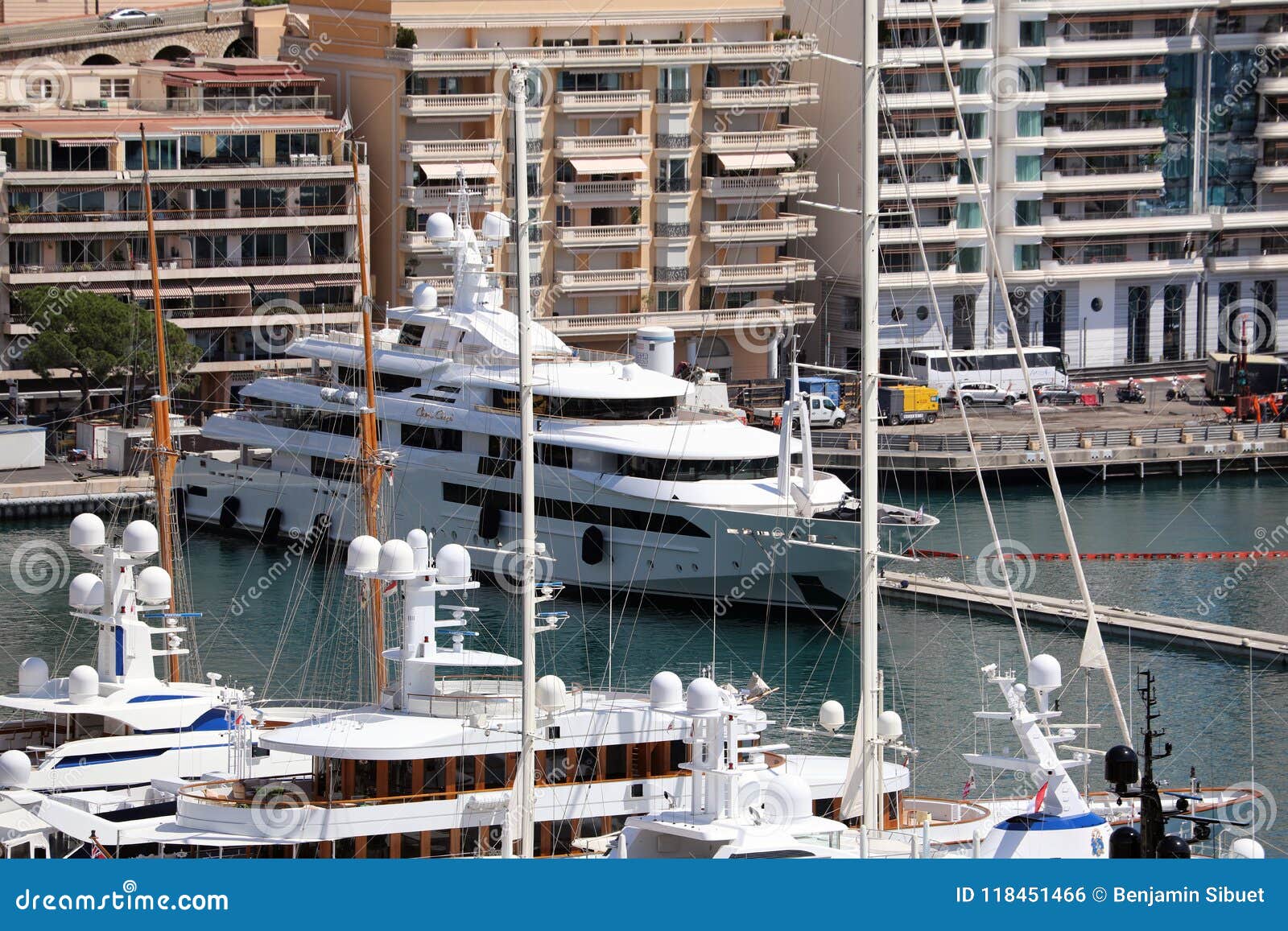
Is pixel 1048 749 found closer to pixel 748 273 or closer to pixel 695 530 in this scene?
pixel 695 530

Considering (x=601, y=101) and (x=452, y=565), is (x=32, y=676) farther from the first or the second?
(x=601, y=101)

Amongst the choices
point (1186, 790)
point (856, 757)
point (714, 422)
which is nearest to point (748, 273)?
point (714, 422)

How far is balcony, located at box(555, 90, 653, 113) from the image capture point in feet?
218

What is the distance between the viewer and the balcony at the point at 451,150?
65.1 m

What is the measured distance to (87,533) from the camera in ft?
113

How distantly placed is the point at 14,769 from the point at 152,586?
4085mm

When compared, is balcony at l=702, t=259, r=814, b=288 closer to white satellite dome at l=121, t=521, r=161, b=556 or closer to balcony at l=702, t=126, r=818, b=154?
balcony at l=702, t=126, r=818, b=154

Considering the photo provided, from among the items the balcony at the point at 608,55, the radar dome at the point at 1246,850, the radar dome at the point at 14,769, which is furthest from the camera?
the balcony at the point at 608,55

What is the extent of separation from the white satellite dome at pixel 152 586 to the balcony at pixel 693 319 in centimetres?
3192

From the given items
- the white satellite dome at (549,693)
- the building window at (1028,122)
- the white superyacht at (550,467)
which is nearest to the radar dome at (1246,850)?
the white satellite dome at (549,693)

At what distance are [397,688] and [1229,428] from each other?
127 ft

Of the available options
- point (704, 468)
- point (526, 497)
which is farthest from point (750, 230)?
point (526, 497)

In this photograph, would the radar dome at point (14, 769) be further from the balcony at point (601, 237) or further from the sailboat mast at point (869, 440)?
the balcony at point (601, 237)

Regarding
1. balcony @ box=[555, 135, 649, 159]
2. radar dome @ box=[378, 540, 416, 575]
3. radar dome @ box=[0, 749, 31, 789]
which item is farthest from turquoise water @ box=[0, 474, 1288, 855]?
balcony @ box=[555, 135, 649, 159]
